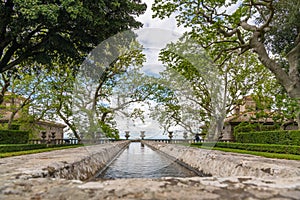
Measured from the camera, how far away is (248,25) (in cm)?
1263

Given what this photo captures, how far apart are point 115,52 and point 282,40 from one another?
11.0 m

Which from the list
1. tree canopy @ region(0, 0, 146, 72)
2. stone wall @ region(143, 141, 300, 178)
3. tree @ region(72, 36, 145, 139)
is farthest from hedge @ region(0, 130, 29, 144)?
stone wall @ region(143, 141, 300, 178)

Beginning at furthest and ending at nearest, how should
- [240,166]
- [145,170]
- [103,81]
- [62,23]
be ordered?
1. [103,81]
2. [62,23]
3. [145,170]
4. [240,166]

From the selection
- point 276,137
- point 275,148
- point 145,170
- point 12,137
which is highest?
point 12,137

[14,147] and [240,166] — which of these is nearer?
[240,166]

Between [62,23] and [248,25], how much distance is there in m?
9.56

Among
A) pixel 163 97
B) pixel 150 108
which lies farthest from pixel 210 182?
pixel 150 108

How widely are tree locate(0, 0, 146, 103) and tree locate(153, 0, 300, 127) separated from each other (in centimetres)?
357

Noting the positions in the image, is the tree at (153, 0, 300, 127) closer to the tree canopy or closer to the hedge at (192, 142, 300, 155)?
the hedge at (192, 142, 300, 155)

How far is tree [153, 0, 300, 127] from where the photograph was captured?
1211 centimetres

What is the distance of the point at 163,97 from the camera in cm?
862

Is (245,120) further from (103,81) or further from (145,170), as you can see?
(145,170)

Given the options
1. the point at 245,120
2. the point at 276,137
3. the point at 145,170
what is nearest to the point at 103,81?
the point at 145,170

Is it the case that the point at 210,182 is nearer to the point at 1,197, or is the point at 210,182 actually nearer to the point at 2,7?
the point at 1,197
